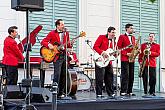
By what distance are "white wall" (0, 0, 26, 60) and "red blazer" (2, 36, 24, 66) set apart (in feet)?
6.53

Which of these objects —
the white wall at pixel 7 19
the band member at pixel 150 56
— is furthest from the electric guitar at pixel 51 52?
the white wall at pixel 7 19

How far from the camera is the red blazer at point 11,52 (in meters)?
8.35

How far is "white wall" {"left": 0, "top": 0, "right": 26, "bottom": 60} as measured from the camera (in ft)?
34.2

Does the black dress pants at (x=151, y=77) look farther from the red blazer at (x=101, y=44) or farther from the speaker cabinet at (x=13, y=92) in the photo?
the speaker cabinet at (x=13, y=92)

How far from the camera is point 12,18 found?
1061 centimetres

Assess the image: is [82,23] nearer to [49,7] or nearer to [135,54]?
[49,7]

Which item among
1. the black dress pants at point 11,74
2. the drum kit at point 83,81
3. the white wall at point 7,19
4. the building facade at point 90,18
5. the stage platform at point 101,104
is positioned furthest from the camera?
the building facade at point 90,18

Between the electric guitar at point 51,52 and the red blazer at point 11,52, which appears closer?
the electric guitar at point 51,52

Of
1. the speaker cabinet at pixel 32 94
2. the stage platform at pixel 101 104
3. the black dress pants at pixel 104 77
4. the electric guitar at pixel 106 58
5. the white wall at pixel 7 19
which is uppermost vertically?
the white wall at pixel 7 19

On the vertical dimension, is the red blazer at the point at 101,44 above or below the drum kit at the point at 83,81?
above

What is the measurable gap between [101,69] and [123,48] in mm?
678

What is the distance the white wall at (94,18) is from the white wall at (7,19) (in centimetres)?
183

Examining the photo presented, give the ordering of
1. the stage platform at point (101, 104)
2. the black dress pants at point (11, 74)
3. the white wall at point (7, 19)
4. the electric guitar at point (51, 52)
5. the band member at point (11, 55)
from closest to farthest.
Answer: the stage platform at point (101, 104) < the electric guitar at point (51, 52) < the band member at point (11, 55) < the black dress pants at point (11, 74) < the white wall at point (7, 19)

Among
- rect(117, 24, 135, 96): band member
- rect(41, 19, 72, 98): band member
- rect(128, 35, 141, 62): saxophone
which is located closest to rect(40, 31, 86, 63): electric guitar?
rect(41, 19, 72, 98): band member
